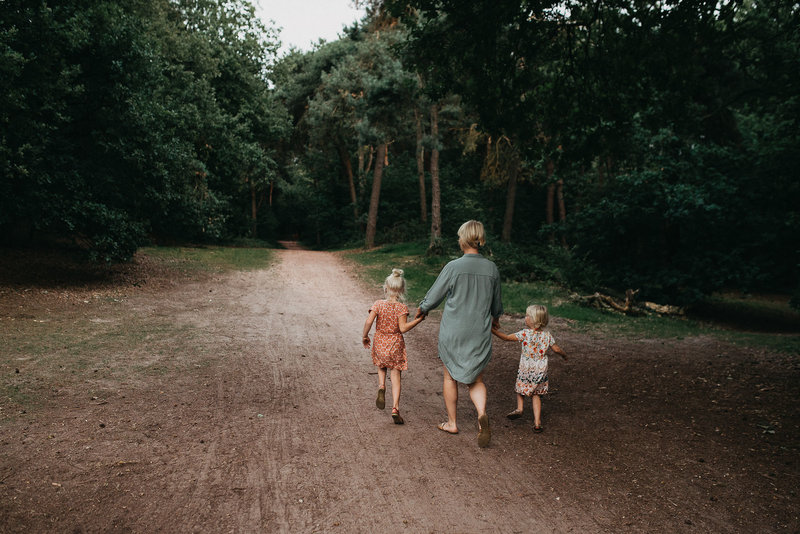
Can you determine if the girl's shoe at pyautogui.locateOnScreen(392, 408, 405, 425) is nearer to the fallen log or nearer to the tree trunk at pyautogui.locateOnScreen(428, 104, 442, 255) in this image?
the fallen log

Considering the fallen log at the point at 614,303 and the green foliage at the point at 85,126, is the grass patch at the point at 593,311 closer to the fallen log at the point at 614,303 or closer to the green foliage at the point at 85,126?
the fallen log at the point at 614,303

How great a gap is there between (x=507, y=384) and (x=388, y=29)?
17395 millimetres

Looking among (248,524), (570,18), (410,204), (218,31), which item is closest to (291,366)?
(248,524)

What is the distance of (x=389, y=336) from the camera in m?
4.82

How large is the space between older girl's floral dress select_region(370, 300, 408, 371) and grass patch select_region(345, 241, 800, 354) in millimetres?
5886

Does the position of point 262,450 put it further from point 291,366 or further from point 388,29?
point 388,29

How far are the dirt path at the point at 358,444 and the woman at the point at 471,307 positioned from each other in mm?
621

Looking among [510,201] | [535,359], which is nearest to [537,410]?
[535,359]

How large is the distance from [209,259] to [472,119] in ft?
44.6

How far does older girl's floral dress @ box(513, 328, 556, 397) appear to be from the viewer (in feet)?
15.5

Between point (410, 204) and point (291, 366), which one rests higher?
point (410, 204)

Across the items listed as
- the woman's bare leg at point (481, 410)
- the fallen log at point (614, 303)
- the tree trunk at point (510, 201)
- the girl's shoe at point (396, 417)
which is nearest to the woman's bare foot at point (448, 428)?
the woman's bare leg at point (481, 410)

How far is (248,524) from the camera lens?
3090 mm

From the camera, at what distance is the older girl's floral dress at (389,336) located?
4773 mm
